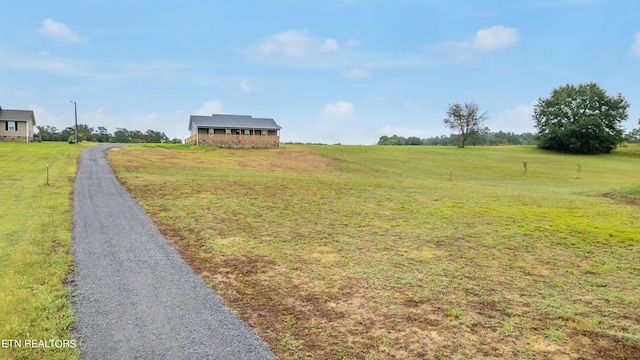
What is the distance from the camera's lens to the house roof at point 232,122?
54594mm

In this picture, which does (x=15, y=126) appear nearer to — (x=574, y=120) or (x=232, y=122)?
(x=232, y=122)

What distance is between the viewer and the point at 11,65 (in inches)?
1364

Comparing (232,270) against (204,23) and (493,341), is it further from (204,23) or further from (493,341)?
(204,23)

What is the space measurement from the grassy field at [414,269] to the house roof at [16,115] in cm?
4577

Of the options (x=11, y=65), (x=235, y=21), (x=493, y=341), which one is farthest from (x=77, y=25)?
(x=493, y=341)

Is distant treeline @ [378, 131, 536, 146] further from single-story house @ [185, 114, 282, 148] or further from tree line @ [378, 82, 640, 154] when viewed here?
single-story house @ [185, 114, 282, 148]

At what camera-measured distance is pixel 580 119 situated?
60.5m

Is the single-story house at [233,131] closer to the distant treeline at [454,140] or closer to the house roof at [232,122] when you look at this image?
the house roof at [232,122]

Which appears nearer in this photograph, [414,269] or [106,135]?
[414,269]

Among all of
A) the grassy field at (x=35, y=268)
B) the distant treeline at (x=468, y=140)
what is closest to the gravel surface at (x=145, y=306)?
the grassy field at (x=35, y=268)

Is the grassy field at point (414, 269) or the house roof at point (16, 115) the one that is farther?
the house roof at point (16, 115)

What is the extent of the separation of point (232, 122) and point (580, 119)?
55880 mm

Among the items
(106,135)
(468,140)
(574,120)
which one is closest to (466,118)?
(574,120)

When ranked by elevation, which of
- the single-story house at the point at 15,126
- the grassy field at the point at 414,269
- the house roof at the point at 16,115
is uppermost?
the house roof at the point at 16,115
